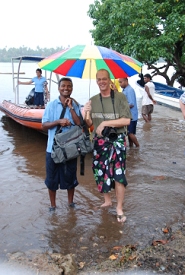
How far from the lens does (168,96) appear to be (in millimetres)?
14586

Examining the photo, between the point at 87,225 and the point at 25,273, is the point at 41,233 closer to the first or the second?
the point at 87,225

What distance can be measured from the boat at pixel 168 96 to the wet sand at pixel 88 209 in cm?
712

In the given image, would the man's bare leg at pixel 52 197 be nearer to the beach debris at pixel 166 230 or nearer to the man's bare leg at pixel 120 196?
the man's bare leg at pixel 120 196

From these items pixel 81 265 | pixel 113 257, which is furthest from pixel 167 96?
pixel 81 265

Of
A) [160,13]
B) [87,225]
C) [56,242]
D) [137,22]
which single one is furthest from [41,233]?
[160,13]

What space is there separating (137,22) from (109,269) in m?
10.7

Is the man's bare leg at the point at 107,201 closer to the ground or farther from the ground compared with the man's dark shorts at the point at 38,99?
closer to the ground

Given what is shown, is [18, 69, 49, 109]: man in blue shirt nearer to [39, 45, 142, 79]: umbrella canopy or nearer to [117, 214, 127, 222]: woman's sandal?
[39, 45, 142, 79]: umbrella canopy

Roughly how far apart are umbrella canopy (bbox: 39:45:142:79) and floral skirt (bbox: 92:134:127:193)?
929 millimetres

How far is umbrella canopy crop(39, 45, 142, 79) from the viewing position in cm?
359

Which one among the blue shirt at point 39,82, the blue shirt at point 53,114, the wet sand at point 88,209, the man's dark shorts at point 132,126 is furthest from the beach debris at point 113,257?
the blue shirt at point 39,82

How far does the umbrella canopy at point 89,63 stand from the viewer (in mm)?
3592

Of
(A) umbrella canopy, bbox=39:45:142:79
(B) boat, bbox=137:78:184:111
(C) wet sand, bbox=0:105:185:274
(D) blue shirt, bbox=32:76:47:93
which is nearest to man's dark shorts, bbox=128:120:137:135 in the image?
(C) wet sand, bbox=0:105:185:274

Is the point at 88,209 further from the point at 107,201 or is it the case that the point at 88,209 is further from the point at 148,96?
the point at 148,96
